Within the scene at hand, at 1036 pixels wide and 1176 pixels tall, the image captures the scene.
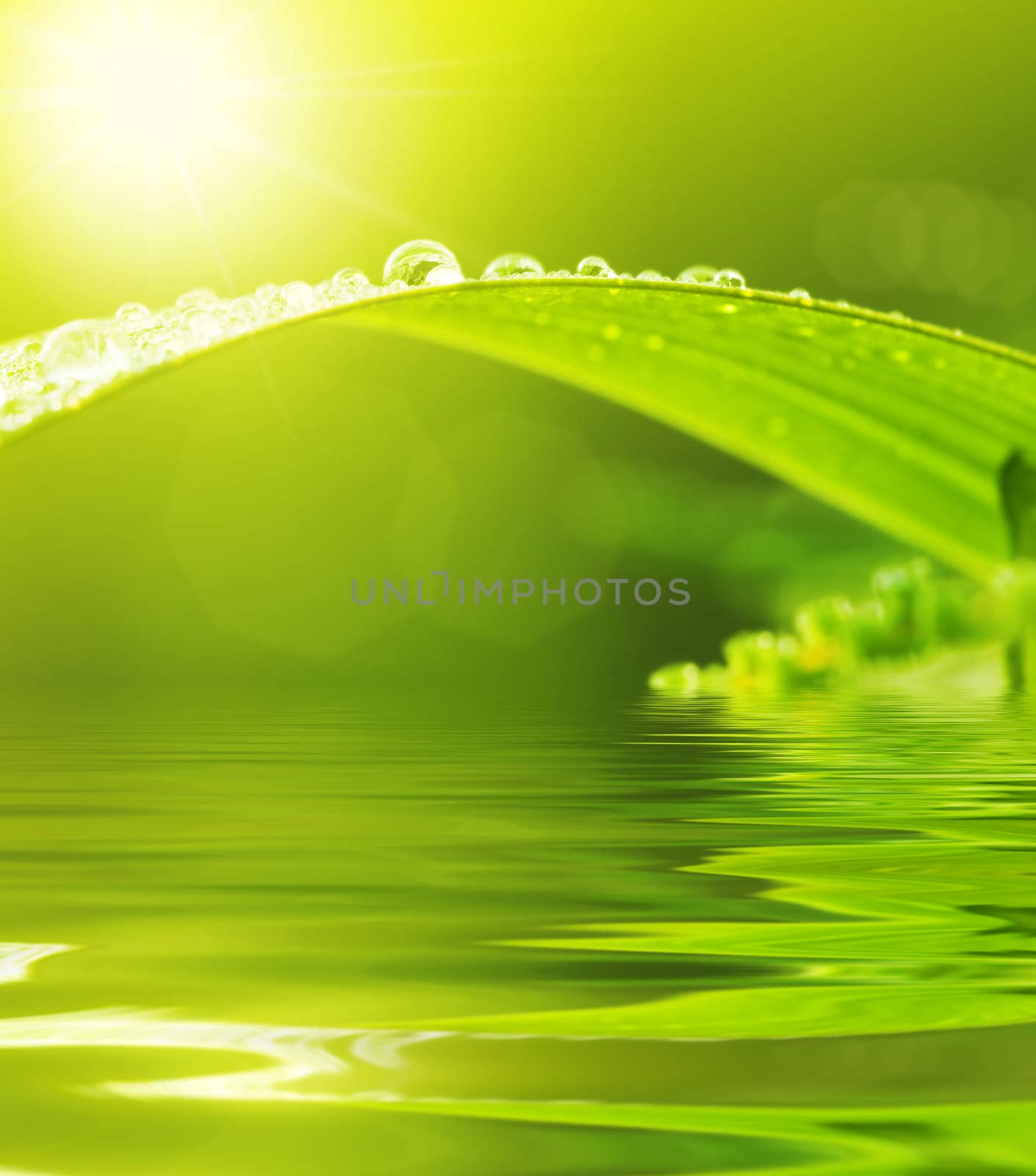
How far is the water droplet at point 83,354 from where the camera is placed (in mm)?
840

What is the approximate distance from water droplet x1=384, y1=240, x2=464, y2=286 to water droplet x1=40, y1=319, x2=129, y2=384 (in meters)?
0.21

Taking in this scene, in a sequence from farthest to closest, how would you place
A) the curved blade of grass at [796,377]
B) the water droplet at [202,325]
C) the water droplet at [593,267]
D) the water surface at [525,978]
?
the water droplet at [593,267], the curved blade of grass at [796,377], the water droplet at [202,325], the water surface at [525,978]

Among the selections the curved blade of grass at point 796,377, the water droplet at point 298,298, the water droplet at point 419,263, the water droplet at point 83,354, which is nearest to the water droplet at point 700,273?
the curved blade of grass at point 796,377

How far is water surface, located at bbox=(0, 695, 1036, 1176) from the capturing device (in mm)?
525

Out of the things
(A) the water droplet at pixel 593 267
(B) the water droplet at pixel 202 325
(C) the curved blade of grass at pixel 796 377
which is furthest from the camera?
(A) the water droplet at pixel 593 267

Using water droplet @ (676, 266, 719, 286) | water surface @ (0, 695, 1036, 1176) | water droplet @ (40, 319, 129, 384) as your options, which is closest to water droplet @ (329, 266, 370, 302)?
water droplet @ (40, 319, 129, 384)

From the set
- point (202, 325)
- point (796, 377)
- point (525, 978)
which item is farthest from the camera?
point (796, 377)

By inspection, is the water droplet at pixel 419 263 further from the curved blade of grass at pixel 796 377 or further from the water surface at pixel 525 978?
the water surface at pixel 525 978

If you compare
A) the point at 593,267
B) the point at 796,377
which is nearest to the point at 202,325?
the point at 593,267

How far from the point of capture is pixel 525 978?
0.77 metres

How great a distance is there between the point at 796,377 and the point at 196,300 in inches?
21.7

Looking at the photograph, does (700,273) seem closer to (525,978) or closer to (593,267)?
(593,267)

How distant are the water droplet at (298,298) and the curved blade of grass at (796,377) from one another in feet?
0.08

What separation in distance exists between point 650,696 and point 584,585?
0.49 meters
